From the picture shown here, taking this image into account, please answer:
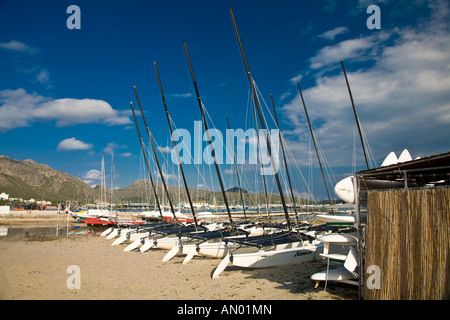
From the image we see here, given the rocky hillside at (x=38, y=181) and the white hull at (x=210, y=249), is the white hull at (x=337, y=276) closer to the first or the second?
the white hull at (x=210, y=249)

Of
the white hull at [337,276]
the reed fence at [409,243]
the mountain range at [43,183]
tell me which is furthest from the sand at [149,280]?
the mountain range at [43,183]

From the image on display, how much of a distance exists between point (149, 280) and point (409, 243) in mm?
10441

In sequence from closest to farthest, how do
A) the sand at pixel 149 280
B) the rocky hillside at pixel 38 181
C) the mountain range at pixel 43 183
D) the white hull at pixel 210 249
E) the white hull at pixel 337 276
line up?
1. the white hull at pixel 337 276
2. the sand at pixel 149 280
3. the white hull at pixel 210 249
4. the rocky hillside at pixel 38 181
5. the mountain range at pixel 43 183

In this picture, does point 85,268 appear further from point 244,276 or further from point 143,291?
point 244,276

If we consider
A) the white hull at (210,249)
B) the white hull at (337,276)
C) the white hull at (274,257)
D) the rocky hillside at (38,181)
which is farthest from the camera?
the rocky hillside at (38,181)

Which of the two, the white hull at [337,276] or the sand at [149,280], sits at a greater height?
the white hull at [337,276]

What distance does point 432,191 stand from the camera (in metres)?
7.32

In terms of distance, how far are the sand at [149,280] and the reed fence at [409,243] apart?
7.08ft

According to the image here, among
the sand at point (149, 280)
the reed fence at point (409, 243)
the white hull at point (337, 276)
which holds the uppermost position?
the reed fence at point (409, 243)

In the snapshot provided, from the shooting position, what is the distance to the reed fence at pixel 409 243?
7082 millimetres

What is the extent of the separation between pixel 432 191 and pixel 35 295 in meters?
13.8

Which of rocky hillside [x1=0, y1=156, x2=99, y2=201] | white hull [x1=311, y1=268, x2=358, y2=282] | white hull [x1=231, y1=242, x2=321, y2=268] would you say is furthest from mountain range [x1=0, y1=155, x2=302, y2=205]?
white hull [x1=311, y1=268, x2=358, y2=282]

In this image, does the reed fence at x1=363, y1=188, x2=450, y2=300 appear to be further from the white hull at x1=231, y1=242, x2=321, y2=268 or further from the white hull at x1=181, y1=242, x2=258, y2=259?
the white hull at x1=181, y1=242, x2=258, y2=259
